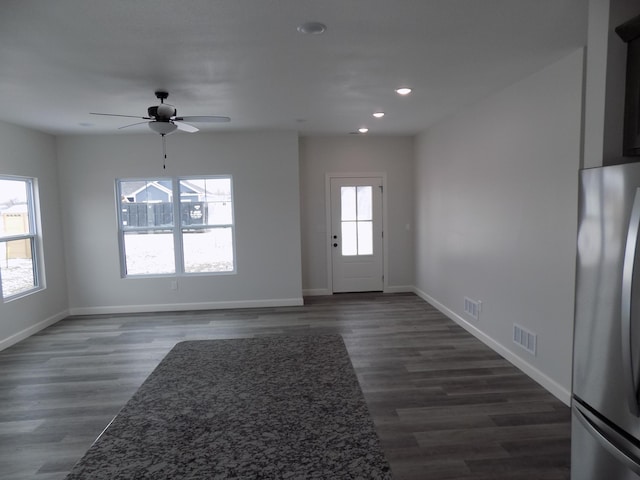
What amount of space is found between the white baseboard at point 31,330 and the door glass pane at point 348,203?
14.8 feet

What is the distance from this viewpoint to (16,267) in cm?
510

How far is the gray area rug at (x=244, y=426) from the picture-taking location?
0.93 meters

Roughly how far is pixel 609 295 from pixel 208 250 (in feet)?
17.8

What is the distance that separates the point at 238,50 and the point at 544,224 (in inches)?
109

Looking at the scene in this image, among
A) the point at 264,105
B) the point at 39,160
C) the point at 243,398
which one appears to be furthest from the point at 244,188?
the point at 243,398

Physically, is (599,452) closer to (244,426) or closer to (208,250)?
(244,426)

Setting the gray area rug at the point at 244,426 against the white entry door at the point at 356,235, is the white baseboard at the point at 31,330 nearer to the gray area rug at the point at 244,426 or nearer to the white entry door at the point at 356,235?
the white entry door at the point at 356,235

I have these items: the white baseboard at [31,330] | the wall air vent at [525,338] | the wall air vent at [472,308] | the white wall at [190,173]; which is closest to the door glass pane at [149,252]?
the white wall at [190,173]

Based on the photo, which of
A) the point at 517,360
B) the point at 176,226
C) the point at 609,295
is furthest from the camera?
the point at 176,226

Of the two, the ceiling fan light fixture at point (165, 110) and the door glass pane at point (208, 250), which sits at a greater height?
the ceiling fan light fixture at point (165, 110)

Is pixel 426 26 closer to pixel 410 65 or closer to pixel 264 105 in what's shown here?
pixel 410 65

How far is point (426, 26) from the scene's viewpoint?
250 cm

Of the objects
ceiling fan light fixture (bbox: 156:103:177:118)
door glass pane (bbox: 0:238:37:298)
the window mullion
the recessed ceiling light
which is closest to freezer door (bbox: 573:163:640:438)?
the recessed ceiling light

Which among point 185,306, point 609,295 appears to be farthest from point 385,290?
point 609,295
